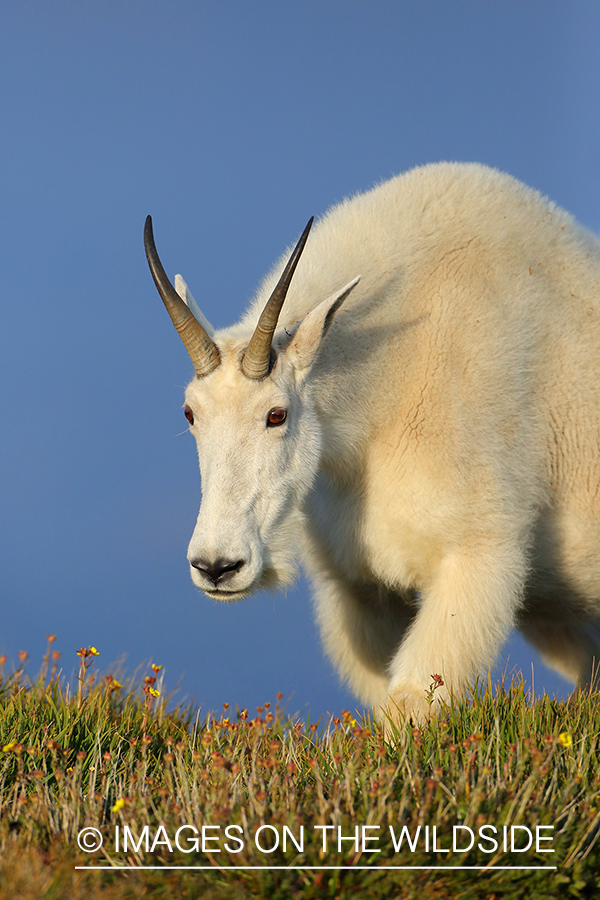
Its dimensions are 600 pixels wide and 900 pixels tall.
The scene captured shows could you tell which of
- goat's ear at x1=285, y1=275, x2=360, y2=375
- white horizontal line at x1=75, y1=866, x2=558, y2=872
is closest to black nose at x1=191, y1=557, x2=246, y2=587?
goat's ear at x1=285, y1=275, x2=360, y2=375

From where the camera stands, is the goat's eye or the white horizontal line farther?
the goat's eye

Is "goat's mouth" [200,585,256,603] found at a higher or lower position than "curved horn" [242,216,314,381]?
lower

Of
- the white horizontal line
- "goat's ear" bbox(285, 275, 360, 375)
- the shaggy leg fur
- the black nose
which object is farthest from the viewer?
the shaggy leg fur

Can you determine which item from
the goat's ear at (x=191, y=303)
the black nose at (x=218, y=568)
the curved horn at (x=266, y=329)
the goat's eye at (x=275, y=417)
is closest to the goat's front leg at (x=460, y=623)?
the black nose at (x=218, y=568)

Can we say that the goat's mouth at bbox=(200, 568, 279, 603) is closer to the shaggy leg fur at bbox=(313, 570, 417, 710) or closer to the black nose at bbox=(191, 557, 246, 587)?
the black nose at bbox=(191, 557, 246, 587)

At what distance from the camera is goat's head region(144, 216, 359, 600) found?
14.6 feet

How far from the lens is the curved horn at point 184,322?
4.74 metres

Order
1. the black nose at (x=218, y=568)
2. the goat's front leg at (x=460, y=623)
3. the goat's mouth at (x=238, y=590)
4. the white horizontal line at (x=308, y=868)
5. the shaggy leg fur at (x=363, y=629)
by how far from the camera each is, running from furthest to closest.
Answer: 1. the shaggy leg fur at (x=363, y=629)
2. the goat's front leg at (x=460, y=623)
3. the goat's mouth at (x=238, y=590)
4. the black nose at (x=218, y=568)
5. the white horizontal line at (x=308, y=868)

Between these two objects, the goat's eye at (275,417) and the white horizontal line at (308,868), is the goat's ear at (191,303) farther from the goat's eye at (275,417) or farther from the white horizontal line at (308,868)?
the white horizontal line at (308,868)

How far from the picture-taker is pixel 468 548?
5.21m

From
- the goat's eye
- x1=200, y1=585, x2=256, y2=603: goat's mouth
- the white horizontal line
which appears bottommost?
the white horizontal line

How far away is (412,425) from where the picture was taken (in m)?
5.21

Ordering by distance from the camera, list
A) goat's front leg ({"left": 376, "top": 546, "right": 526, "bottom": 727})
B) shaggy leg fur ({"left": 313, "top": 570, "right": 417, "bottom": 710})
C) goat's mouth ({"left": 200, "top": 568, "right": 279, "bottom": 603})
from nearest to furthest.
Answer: goat's mouth ({"left": 200, "top": 568, "right": 279, "bottom": 603}) < goat's front leg ({"left": 376, "top": 546, "right": 526, "bottom": 727}) < shaggy leg fur ({"left": 313, "top": 570, "right": 417, "bottom": 710})

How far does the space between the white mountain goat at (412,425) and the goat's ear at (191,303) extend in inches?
0.6
